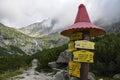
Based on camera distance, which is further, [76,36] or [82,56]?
[76,36]

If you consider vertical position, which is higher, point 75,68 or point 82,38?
point 82,38

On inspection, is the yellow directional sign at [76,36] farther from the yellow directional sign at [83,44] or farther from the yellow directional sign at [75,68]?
the yellow directional sign at [75,68]

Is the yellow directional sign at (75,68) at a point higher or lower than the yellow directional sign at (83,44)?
lower

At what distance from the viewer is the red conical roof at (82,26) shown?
808cm

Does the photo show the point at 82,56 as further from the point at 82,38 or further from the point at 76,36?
the point at 76,36

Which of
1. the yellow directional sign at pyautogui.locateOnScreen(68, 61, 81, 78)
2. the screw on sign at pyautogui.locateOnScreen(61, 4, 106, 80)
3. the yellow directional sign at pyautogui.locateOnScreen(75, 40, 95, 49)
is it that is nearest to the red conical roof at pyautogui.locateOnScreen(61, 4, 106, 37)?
the screw on sign at pyautogui.locateOnScreen(61, 4, 106, 80)

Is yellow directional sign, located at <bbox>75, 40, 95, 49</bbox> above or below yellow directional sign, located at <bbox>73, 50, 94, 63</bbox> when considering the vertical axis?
above

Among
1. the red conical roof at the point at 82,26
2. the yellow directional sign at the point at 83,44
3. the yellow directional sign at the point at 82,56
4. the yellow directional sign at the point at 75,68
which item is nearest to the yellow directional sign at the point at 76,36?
the red conical roof at the point at 82,26

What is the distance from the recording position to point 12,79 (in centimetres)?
2116

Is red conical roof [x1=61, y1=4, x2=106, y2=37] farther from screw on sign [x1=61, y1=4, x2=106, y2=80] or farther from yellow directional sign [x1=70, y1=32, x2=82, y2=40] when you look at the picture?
yellow directional sign [x1=70, y1=32, x2=82, y2=40]

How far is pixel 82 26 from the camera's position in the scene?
8039 mm

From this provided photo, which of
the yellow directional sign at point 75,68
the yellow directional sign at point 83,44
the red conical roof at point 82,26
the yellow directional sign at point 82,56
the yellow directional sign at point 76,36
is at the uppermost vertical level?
the red conical roof at point 82,26

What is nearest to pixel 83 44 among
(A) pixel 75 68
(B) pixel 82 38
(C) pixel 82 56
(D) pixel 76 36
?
(B) pixel 82 38

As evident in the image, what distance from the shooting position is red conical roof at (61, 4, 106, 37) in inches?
318
